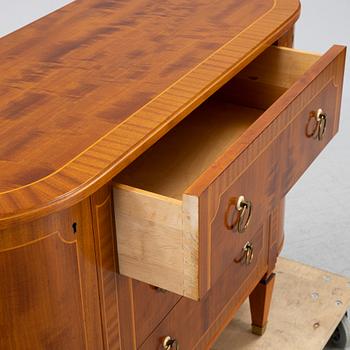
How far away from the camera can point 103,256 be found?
1286 mm

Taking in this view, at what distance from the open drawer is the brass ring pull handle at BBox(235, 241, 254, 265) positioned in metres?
0.19

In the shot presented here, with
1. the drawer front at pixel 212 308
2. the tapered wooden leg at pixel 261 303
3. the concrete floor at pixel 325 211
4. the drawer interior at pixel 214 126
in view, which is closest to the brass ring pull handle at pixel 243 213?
the drawer interior at pixel 214 126

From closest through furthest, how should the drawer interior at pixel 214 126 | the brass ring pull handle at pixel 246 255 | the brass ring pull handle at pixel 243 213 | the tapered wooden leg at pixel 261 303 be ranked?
the brass ring pull handle at pixel 243 213 < the drawer interior at pixel 214 126 < the brass ring pull handle at pixel 246 255 < the tapered wooden leg at pixel 261 303

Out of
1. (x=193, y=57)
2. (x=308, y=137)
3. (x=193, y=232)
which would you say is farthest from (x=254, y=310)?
(x=193, y=232)

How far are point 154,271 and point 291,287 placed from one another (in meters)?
0.89

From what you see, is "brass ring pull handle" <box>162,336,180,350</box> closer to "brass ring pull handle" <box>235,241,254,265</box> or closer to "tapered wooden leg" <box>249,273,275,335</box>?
"brass ring pull handle" <box>235,241,254,265</box>

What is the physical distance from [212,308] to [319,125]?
1.27 feet

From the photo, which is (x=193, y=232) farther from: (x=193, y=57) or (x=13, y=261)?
(x=193, y=57)

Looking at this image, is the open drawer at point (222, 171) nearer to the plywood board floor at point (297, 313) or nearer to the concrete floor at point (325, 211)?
the plywood board floor at point (297, 313)

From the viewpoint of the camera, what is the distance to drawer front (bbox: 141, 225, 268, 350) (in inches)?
60.6

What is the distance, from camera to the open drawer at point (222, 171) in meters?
1.22

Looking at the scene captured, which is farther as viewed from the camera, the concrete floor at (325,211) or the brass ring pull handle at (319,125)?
the concrete floor at (325,211)

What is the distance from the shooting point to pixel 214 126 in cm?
170

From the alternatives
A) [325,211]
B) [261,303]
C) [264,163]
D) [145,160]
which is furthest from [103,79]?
[325,211]
